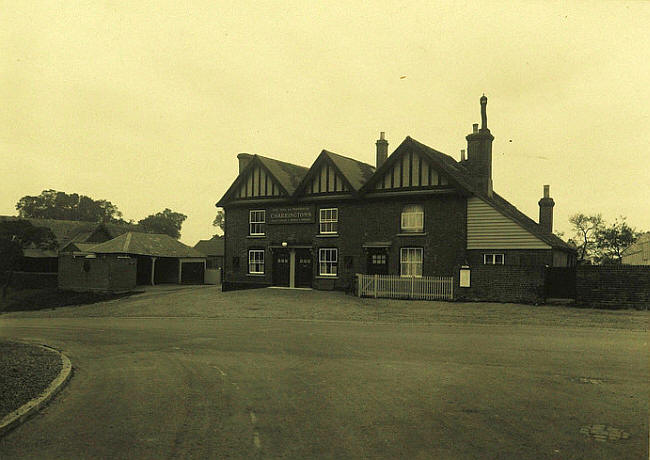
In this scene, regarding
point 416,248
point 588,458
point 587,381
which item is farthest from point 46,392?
point 416,248

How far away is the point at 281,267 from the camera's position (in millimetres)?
35062

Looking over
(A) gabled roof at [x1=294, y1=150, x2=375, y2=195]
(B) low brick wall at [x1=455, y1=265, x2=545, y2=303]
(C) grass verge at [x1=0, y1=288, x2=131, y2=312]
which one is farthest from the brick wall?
(C) grass verge at [x1=0, y1=288, x2=131, y2=312]

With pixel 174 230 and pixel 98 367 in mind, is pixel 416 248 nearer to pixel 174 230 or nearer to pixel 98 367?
pixel 98 367

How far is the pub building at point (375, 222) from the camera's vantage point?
28.7 metres

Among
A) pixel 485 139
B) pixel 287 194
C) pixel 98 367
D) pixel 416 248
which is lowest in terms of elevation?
pixel 98 367

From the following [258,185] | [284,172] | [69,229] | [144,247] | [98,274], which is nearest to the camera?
[258,185]

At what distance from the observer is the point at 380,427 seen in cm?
683

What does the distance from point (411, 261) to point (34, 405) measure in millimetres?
24650

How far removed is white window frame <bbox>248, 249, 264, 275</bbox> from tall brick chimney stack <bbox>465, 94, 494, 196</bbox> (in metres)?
14.6

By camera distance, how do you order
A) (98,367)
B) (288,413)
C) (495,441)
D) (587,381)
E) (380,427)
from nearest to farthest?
(495,441), (380,427), (288,413), (587,381), (98,367)

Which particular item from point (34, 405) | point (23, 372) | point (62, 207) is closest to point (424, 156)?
point (23, 372)

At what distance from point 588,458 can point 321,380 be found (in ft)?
15.5

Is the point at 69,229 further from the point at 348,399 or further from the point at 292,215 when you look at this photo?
the point at 348,399

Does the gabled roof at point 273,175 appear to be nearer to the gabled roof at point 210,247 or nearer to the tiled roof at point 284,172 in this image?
the tiled roof at point 284,172
